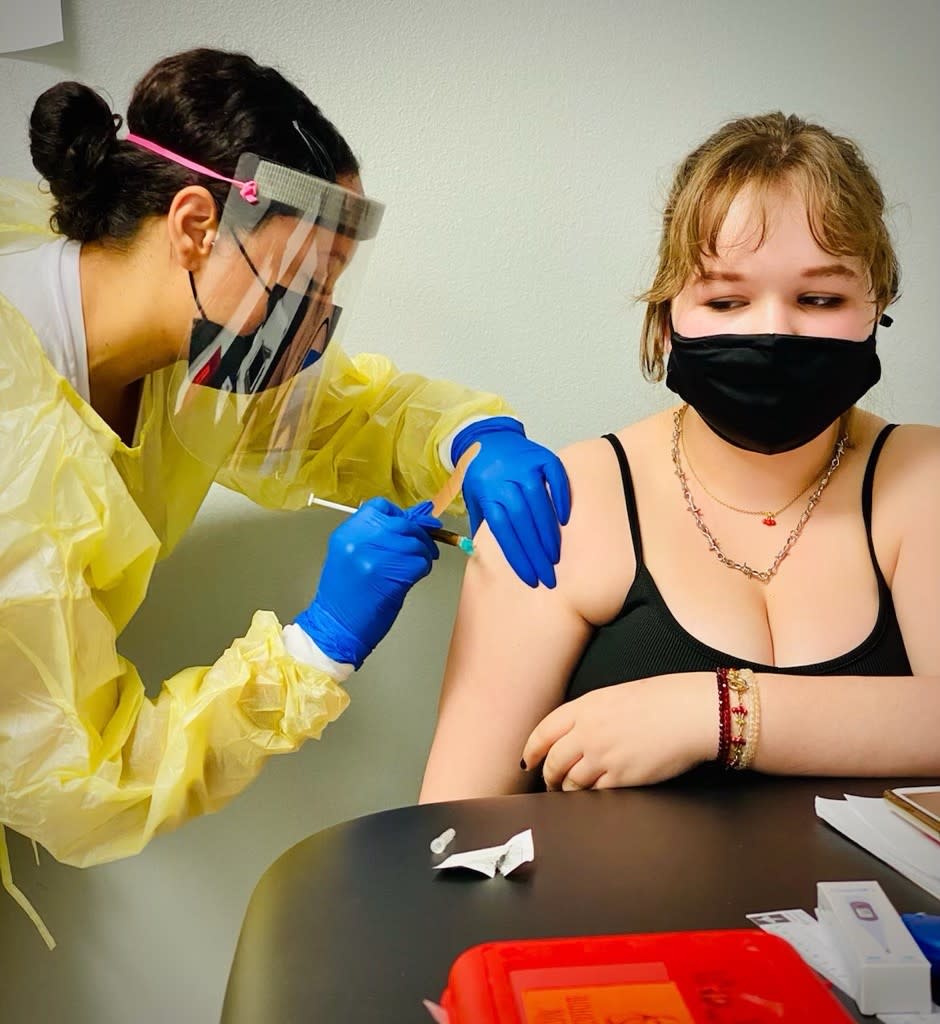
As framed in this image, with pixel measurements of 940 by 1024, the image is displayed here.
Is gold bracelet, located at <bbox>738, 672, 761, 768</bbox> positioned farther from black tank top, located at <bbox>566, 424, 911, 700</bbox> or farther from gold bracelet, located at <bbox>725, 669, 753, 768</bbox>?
black tank top, located at <bbox>566, 424, 911, 700</bbox>

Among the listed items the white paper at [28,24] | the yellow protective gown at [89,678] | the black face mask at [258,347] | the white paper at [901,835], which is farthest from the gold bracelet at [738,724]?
the white paper at [28,24]

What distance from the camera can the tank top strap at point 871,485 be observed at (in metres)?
1.22

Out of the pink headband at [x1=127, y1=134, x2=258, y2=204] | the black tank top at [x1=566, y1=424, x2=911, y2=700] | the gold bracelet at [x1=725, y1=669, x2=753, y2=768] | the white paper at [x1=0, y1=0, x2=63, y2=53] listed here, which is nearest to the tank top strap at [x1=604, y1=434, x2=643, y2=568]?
the black tank top at [x1=566, y1=424, x2=911, y2=700]

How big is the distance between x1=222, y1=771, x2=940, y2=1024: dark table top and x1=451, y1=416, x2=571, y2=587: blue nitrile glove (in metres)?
0.33

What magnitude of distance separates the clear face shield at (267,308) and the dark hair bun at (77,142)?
0.17 meters

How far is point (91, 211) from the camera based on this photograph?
1.27 metres

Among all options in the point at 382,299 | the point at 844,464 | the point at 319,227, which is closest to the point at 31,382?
the point at 319,227

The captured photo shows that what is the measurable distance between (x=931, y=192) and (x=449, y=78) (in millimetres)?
872

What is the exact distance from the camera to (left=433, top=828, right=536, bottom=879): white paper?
2.67ft

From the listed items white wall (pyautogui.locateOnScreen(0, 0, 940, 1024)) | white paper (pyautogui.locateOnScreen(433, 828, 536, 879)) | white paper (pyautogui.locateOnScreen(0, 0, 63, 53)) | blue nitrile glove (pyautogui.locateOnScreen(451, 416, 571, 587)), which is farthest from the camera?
white wall (pyautogui.locateOnScreen(0, 0, 940, 1024))

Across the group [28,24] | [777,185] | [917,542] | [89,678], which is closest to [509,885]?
[89,678]

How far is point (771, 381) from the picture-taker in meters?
1.18

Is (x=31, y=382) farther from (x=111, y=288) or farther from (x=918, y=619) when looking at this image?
(x=918, y=619)

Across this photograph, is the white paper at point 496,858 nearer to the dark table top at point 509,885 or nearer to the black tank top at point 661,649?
A: the dark table top at point 509,885
